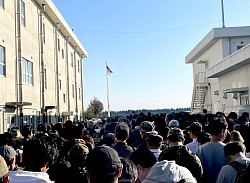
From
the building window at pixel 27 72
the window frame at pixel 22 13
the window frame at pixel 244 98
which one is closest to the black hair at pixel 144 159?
the building window at pixel 27 72

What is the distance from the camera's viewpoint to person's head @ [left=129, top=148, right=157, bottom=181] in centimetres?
403

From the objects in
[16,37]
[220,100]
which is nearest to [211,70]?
[220,100]

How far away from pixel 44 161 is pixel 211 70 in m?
30.1

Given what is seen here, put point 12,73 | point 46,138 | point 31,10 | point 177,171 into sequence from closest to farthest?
point 177,171 < point 46,138 < point 12,73 < point 31,10

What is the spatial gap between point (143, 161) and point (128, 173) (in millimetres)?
398

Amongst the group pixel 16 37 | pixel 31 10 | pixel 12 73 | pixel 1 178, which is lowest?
pixel 1 178

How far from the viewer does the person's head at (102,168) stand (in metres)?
2.83

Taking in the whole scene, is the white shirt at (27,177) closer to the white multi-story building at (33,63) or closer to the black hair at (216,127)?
the black hair at (216,127)

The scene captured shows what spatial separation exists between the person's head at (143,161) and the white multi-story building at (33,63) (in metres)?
14.8

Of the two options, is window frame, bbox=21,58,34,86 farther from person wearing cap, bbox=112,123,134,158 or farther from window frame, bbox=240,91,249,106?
person wearing cap, bbox=112,123,134,158

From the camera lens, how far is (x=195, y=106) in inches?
1711

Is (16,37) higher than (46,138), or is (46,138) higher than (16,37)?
(16,37)

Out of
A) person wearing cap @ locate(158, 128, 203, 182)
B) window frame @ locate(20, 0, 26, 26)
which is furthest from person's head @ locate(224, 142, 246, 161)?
window frame @ locate(20, 0, 26, 26)

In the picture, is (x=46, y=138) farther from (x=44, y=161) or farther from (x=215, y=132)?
(x=215, y=132)
